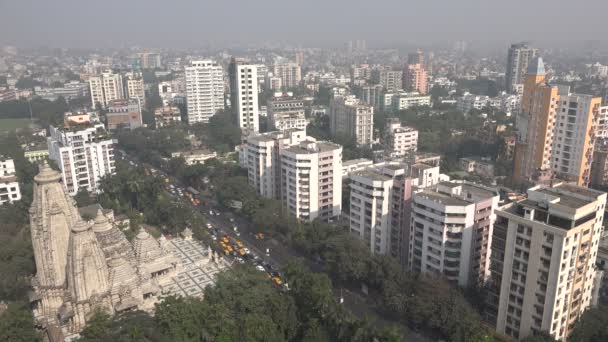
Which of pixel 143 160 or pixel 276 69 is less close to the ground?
pixel 276 69

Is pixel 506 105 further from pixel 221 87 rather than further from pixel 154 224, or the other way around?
pixel 154 224

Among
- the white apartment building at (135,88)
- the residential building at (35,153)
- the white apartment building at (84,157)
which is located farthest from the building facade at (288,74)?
the white apartment building at (84,157)

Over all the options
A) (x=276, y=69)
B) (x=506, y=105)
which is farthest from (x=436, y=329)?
(x=276, y=69)

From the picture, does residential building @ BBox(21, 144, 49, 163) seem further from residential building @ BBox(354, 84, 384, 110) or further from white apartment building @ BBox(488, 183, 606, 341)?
residential building @ BBox(354, 84, 384, 110)

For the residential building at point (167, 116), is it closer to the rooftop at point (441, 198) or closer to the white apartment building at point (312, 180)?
the white apartment building at point (312, 180)

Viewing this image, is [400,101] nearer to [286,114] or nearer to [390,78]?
[390,78]

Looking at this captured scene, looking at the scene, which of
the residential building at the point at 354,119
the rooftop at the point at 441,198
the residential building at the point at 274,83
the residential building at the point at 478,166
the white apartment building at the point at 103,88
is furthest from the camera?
the residential building at the point at 274,83
